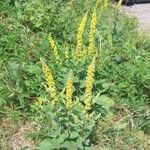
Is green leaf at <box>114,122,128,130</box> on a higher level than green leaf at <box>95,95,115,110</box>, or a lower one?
lower

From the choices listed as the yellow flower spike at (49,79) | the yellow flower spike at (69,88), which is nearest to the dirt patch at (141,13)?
the yellow flower spike at (49,79)

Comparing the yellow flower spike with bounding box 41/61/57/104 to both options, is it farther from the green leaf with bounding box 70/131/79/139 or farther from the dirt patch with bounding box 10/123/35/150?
the dirt patch with bounding box 10/123/35/150

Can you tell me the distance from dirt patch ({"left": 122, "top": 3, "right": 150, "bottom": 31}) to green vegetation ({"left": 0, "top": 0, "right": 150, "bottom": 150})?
792 millimetres

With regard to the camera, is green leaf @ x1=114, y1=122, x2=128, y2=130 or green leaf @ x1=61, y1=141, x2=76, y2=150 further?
green leaf @ x1=114, y1=122, x2=128, y2=130

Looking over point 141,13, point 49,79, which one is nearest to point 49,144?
point 49,79

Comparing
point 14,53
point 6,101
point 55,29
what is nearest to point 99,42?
point 55,29

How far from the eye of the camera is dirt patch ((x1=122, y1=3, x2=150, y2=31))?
21.6 feet

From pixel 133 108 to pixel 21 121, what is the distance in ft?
3.80

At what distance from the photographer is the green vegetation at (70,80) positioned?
3.95 m

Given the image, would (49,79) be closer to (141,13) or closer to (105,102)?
(105,102)

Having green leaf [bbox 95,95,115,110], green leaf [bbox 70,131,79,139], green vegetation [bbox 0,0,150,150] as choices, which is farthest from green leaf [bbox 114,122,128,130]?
green leaf [bbox 70,131,79,139]

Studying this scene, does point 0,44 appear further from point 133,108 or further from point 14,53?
point 133,108

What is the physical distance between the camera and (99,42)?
537 centimetres

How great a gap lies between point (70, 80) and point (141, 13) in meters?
3.81
